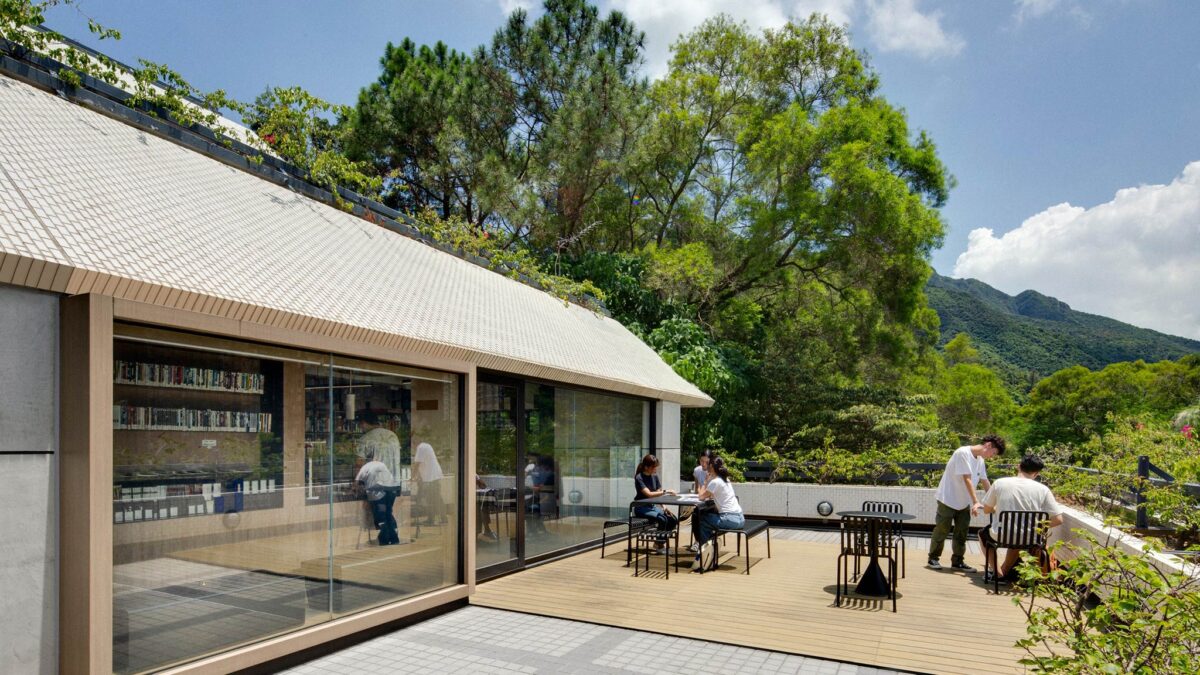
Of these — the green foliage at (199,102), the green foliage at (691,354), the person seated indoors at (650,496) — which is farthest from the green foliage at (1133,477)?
the green foliage at (199,102)

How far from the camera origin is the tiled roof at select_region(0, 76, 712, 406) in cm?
448

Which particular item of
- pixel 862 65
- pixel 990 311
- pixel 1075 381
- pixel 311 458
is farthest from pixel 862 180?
pixel 990 311

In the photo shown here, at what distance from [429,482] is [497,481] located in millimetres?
1458

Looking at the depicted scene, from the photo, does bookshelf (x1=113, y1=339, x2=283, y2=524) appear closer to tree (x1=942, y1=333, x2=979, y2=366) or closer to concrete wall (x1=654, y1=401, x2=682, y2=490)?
concrete wall (x1=654, y1=401, x2=682, y2=490)

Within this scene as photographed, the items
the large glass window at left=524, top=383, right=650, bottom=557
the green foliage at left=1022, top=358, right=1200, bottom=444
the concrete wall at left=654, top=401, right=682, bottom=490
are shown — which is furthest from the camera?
the green foliage at left=1022, top=358, right=1200, bottom=444

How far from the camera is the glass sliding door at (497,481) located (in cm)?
850

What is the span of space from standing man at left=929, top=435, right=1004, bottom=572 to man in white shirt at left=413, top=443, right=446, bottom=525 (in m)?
6.00

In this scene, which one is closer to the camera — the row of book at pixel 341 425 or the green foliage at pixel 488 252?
the row of book at pixel 341 425

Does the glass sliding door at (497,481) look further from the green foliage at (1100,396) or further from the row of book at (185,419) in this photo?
the green foliage at (1100,396)

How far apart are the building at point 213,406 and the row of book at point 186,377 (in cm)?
1

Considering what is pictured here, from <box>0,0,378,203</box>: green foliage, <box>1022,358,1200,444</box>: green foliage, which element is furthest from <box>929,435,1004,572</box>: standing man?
<box>1022,358,1200,444</box>: green foliage

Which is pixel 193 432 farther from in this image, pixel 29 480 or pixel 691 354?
pixel 691 354

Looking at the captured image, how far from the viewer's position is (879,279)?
22.8 meters

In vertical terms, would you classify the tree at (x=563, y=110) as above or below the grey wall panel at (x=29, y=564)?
above
